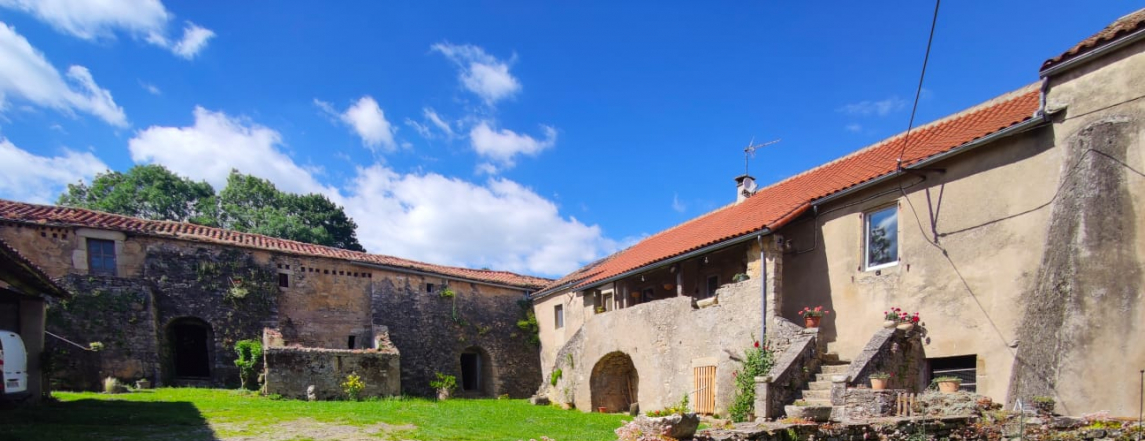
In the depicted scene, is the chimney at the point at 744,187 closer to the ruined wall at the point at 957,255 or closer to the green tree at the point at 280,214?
the ruined wall at the point at 957,255

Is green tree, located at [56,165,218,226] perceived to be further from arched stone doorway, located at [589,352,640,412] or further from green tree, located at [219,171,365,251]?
A: arched stone doorway, located at [589,352,640,412]

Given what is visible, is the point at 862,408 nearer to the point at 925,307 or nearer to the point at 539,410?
the point at 925,307

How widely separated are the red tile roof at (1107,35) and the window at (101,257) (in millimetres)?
23177

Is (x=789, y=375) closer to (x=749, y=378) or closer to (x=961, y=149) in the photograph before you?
(x=749, y=378)

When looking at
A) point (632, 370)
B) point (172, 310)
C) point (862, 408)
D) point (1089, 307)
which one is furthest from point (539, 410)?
point (1089, 307)

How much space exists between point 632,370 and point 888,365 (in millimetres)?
9725

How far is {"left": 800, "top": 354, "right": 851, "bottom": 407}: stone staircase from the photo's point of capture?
36.8 feet

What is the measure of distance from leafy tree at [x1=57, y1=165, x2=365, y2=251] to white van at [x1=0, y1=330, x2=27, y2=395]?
27.3 metres

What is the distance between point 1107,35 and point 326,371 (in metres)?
18.8

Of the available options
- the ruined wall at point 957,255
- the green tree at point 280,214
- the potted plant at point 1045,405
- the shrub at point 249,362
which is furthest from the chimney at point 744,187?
the green tree at point 280,214

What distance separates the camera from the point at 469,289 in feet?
82.1

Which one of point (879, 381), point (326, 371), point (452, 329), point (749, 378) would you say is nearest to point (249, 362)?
point (326, 371)

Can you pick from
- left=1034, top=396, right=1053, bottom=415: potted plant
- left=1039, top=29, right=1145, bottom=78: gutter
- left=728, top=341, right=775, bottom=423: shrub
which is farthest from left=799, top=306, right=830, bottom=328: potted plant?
left=1039, top=29, right=1145, bottom=78: gutter

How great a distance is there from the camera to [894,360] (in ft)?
35.7
